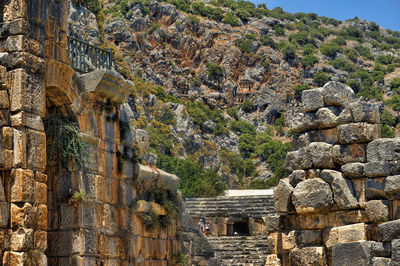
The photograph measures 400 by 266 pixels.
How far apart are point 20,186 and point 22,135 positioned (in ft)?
2.84

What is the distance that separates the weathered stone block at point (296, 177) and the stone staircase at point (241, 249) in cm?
1210

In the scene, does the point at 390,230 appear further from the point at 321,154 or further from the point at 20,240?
the point at 20,240

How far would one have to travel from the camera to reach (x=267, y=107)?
82.5 metres

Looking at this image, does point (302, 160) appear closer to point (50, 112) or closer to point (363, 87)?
point (50, 112)

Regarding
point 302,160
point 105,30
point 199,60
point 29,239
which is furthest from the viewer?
point 199,60

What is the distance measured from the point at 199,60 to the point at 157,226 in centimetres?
6596

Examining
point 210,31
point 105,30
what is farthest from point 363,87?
point 105,30

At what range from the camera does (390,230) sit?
11.4 meters

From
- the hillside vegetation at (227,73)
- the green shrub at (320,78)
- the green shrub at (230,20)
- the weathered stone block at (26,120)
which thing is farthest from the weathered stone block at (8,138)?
the green shrub at (230,20)

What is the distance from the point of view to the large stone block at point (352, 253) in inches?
481

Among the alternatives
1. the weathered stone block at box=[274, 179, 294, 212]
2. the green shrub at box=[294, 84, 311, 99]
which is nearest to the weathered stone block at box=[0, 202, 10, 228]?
the weathered stone block at box=[274, 179, 294, 212]

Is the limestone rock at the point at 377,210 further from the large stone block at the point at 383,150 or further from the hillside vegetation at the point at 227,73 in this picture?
the hillside vegetation at the point at 227,73

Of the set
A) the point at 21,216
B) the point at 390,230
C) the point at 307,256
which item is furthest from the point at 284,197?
the point at 21,216

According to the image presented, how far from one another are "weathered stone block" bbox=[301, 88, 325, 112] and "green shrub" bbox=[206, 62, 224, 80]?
212 ft
